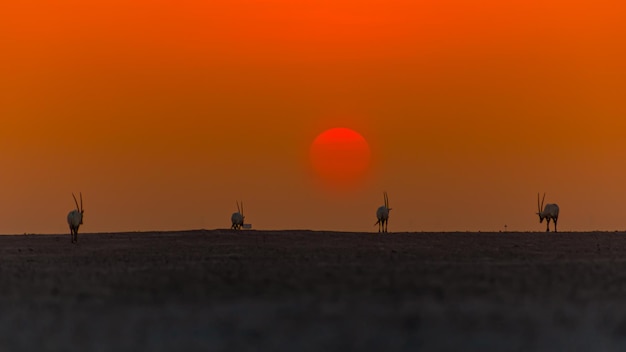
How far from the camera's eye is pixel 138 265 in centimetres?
3566

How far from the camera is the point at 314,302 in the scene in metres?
24.6

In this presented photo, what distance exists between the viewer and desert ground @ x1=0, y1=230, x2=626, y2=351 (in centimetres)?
2095

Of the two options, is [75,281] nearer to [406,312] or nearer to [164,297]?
[164,297]

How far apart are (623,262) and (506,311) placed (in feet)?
49.2

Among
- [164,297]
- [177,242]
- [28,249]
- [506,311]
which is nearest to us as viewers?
[506,311]

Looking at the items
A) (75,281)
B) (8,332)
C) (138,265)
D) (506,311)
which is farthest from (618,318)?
(138,265)

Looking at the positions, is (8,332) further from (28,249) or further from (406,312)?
(28,249)

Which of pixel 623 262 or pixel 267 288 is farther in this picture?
pixel 623 262

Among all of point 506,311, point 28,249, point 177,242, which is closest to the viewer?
point 506,311

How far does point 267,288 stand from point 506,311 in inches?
244

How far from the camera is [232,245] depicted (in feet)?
165

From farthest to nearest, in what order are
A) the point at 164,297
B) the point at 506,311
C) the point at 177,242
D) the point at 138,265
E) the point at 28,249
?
1. the point at 177,242
2. the point at 28,249
3. the point at 138,265
4. the point at 164,297
5. the point at 506,311

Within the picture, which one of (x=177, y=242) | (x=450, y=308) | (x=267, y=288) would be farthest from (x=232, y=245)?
(x=450, y=308)

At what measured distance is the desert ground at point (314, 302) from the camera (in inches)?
825
